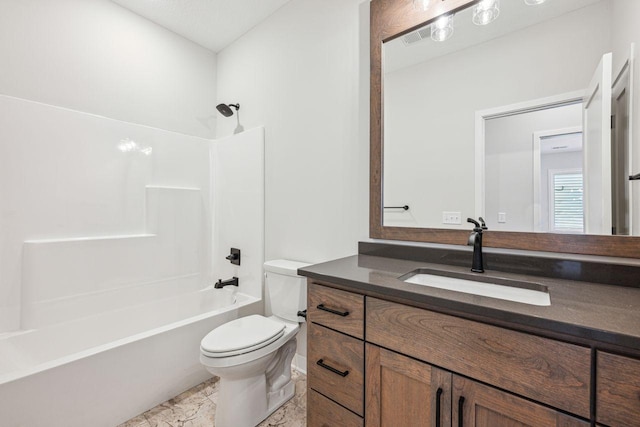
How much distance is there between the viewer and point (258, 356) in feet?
4.72

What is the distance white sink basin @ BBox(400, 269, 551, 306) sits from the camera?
1.00 meters

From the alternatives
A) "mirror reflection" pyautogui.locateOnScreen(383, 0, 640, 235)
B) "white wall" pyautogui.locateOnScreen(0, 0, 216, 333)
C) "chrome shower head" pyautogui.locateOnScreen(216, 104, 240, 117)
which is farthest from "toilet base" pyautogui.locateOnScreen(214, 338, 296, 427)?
"chrome shower head" pyautogui.locateOnScreen(216, 104, 240, 117)

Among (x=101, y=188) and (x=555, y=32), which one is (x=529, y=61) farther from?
(x=101, y=188)

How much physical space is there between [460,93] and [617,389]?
1.21m

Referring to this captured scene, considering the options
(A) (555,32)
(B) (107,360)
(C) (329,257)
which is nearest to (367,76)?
(A) (555,32)

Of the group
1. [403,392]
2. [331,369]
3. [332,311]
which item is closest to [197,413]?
[331,369]

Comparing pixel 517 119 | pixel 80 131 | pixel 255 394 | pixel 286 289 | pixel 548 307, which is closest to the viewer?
pixel 548 307

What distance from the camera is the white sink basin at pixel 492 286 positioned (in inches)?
39.3

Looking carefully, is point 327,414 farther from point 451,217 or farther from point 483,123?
point 483,123

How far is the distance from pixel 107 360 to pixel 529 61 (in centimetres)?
241

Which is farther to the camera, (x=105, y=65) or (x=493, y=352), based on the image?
(x=105, y=65)

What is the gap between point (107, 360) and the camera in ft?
4.82

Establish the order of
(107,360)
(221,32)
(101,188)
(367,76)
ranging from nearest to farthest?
(107,360)
(367,76)
(101,188)
(221,32)

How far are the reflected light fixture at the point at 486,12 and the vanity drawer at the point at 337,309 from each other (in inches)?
52.8
